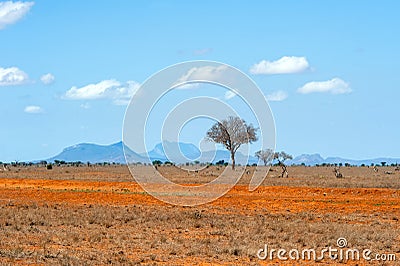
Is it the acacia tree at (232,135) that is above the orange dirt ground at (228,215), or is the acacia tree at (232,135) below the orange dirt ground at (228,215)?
above

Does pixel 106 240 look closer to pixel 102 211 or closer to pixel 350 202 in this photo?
pixel 102 211

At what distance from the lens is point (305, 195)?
3738 centimetres

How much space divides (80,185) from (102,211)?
18.6m

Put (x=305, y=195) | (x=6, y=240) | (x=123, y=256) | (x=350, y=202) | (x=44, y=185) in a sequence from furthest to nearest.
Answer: (x=44, y=185)
(x=305, y=195)
(x=350, y=202)
(x=6, y=240)
(x=123, y=256)

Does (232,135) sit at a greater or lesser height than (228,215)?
greater

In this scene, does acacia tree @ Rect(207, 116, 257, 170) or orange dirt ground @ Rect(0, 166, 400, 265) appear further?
acacia tree @ Rect(207, 116, 257, 170)

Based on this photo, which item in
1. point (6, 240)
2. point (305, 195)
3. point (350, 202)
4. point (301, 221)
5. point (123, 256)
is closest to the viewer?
point (123, 256)

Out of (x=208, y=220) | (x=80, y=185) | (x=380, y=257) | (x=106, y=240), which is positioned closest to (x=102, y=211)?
(x=208, y=220)

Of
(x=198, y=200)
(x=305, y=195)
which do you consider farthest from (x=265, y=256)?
(x=305, y=195)

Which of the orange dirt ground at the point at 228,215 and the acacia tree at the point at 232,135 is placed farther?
the acacia tree at the point at 232,135

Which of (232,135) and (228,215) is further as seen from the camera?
(232,135)

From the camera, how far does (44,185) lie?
145ft

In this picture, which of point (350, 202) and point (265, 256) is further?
point (350, 202)

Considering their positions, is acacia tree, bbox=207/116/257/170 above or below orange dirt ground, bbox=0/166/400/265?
above
